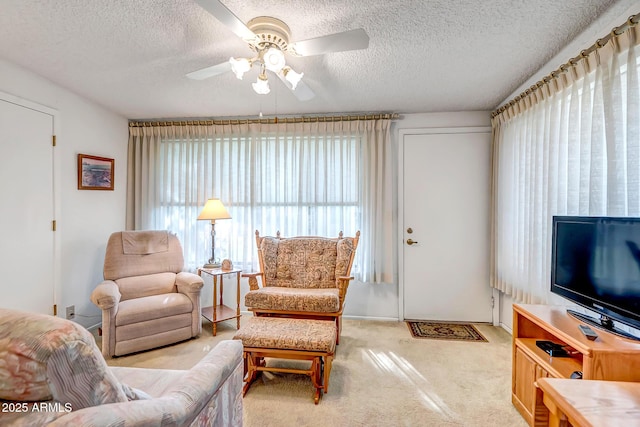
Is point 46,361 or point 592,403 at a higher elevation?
point 46,361

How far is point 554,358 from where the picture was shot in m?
1.64

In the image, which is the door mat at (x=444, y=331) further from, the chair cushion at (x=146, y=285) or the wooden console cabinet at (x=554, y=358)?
the chair cushion at (x=146, y=285)

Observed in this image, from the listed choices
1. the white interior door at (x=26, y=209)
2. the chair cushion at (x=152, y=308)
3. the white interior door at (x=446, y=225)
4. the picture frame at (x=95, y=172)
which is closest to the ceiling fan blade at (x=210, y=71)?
the white interior door at (x=26, y=209)

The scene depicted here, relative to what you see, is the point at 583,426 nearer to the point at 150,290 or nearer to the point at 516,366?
the point at 516,366

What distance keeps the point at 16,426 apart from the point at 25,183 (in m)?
2.73

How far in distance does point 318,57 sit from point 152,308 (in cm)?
263

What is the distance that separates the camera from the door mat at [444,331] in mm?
3014

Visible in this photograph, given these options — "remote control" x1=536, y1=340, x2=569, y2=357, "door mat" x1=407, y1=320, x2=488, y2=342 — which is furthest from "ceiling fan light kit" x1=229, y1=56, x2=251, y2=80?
"door mat" x1=407, y1=320, x2=488, y2=342

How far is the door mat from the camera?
9.89ft

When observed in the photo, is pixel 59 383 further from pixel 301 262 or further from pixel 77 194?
pixel 77 194

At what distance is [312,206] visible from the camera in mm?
3570

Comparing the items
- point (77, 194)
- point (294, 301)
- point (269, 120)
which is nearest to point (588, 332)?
point (294, 301)

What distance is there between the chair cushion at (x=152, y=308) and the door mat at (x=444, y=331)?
2401mm

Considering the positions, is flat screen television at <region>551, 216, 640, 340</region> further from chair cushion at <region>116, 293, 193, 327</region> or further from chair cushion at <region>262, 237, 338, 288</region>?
chair cushion at <region>116, 293, 193, 327</region>
